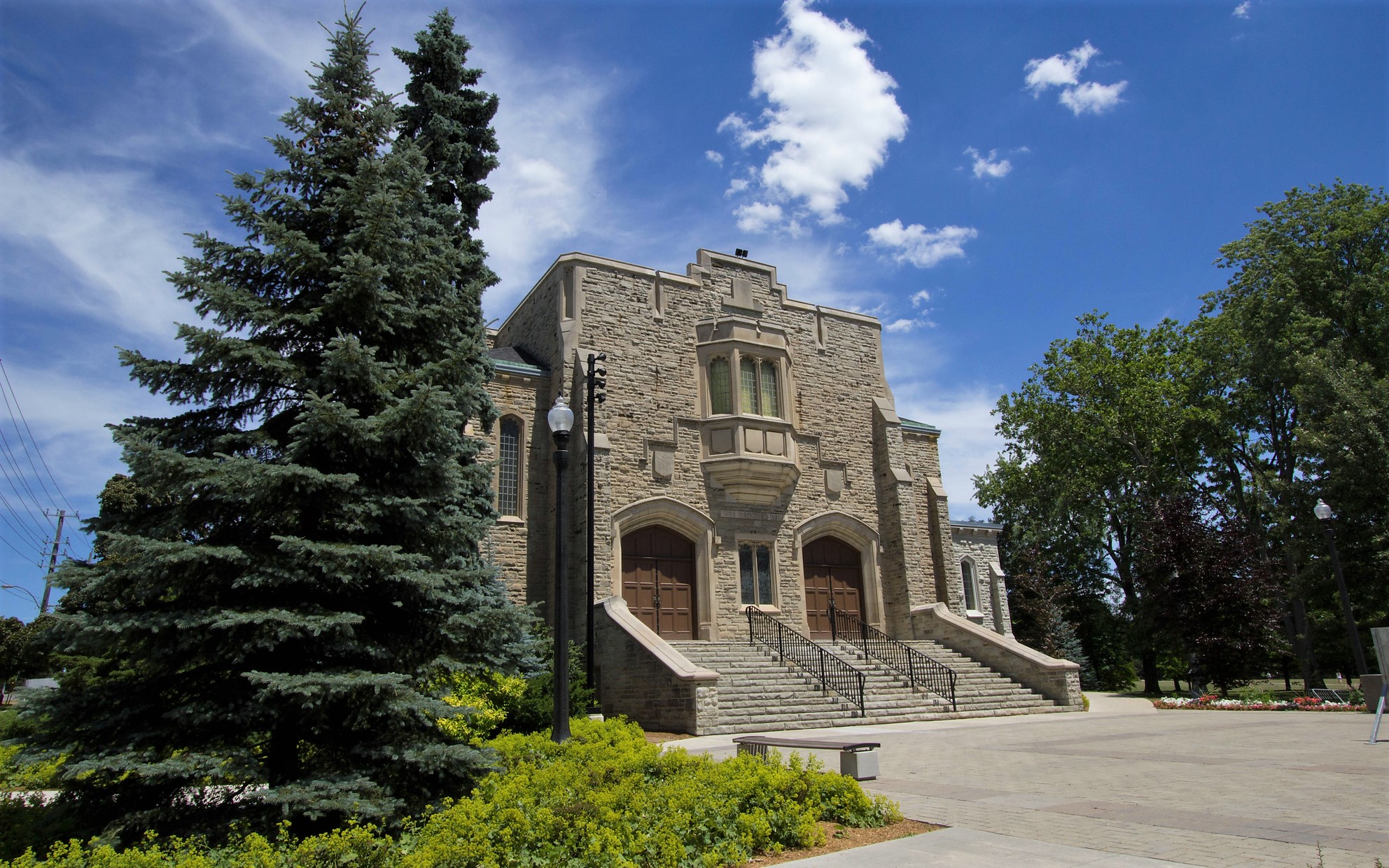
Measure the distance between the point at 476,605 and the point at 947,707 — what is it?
43.6ft

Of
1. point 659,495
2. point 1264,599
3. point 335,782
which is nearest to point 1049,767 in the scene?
point 335,782

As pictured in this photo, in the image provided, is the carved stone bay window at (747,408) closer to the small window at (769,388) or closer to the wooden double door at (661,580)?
the small window at (769,388)

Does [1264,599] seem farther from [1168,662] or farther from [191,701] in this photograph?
[191,701]

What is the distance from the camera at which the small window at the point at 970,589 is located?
94.9ft

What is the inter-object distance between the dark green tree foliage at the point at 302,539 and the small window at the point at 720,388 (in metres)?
14.3

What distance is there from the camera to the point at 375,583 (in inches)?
263

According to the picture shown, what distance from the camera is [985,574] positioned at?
29609 mm

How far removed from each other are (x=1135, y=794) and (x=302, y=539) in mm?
7551

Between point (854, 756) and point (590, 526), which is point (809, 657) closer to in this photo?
point (590, 526)

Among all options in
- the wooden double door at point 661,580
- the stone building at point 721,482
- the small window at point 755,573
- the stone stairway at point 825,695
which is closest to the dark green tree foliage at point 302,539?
the stone stairway at point 825,695

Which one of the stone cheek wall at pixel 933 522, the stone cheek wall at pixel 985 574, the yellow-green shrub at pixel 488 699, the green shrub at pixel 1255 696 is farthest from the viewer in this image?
→ the stone cheek wall at pixel 985 574

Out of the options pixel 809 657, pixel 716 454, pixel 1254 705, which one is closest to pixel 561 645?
pixel 809 657

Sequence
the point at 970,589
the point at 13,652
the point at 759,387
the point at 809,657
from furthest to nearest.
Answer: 1. the point at 970,589
2. the point at 13,652
3. the point at 759,387
4. the point at 809,657

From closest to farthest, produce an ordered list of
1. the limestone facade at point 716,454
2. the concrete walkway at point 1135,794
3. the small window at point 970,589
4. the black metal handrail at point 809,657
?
1. the concrete walkway at point 1135,794
2. the black metal handrail at point 809,657
3. the limestone facade at point 716,454
4. the small window at point 970,589
